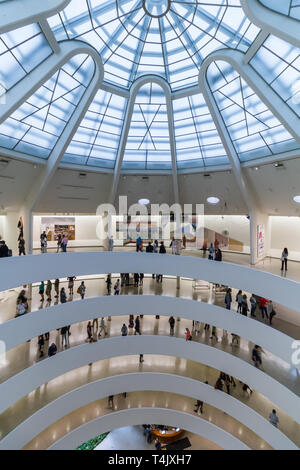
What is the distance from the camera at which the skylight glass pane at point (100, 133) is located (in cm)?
1689

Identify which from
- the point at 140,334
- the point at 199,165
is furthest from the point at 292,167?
the point at 140,334

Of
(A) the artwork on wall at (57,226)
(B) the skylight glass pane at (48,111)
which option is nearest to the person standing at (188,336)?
(A) the artwork on wall at (57,226)

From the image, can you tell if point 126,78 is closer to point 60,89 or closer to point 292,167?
point 60,89

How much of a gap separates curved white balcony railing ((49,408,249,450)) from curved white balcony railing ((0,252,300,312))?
10.4 m

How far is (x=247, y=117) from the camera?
15.9 meters

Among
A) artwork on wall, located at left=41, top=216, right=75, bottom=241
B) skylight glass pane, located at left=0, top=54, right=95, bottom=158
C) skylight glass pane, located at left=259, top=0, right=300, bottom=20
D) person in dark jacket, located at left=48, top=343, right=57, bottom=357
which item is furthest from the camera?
artwork on wall, located at left=41, top=216, right=75, bottom=241

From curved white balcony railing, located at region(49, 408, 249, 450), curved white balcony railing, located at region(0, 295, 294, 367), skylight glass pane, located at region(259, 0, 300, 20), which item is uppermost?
skylight glass pane, located at region(259, 0, 300, 20)

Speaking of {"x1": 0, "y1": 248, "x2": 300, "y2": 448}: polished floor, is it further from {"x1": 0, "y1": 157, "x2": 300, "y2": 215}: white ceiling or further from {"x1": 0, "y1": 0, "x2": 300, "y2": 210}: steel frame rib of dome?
{"x1": 0, "y1": 0, "x2": 300, "y2": 210}: steel frame rib of dome

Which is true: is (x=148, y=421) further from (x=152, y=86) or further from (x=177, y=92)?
(x=152, y=86)

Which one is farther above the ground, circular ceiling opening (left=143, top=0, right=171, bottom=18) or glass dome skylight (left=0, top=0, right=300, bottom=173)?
circular ceiling opening (left=143, top=0, right=171, bottom=18)

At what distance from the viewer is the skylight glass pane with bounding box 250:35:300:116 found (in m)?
11.6

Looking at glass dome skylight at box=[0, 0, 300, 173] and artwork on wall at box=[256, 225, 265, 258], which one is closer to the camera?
glass dome skylight at box=[0, 0, 300, 173]

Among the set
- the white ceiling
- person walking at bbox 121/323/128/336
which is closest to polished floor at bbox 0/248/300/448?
person walking at bbox 121/323/128/336

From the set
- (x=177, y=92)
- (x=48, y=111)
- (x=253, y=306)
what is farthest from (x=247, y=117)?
(x=48, y=111)
